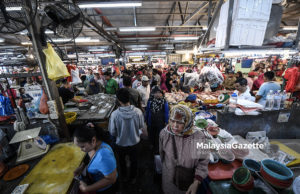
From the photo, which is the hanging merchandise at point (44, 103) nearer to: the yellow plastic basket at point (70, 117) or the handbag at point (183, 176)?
the yellow plastic basket at point (70, 117)

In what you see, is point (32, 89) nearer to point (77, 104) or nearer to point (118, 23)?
point (77, 104)

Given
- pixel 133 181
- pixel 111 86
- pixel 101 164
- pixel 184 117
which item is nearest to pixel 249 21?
pixel 184 117

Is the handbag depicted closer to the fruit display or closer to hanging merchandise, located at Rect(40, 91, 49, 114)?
hanging merchandise, located at Rect(40, 91, 49, 114)

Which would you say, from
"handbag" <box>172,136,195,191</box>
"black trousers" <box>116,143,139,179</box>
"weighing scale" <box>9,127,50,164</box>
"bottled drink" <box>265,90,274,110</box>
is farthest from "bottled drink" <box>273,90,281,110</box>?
"weighing scale" <box>9,127,50,164</box>

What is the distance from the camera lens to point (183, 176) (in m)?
1.62

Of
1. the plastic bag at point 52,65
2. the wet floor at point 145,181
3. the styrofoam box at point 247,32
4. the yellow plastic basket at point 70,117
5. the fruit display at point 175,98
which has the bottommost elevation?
the wet floor at point 145,181

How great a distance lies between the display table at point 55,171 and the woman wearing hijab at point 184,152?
53.1 inches

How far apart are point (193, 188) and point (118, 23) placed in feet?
36.6

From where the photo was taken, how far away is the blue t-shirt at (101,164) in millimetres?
1521

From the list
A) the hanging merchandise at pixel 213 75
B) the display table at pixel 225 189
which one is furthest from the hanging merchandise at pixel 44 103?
the hanging merchandise at pixel 213 75

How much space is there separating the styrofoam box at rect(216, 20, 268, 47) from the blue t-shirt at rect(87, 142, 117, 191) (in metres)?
2.56

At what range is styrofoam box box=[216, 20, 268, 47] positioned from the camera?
2049mm

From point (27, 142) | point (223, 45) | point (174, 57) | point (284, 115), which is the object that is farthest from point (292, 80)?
point (174, 57)

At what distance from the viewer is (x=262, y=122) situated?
2.56 meters
